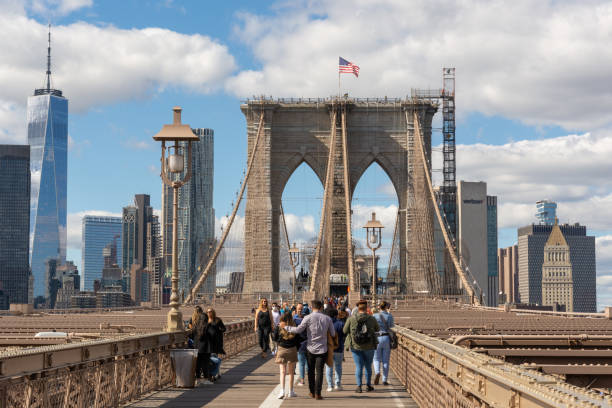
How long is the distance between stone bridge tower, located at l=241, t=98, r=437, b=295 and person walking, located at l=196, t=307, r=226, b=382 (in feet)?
239

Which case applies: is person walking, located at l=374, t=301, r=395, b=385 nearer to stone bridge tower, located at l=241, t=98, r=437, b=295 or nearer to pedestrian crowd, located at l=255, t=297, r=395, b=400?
pedestrian crowd, located at l=255, t=297, r=395, b=400

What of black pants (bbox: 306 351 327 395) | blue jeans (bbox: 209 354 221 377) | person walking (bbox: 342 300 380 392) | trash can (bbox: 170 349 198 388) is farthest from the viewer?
blue jeans (bbox: 209 354 221 377)

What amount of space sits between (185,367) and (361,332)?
3.32 meters

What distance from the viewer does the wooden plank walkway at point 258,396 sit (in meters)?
14.2

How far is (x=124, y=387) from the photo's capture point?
13773mm

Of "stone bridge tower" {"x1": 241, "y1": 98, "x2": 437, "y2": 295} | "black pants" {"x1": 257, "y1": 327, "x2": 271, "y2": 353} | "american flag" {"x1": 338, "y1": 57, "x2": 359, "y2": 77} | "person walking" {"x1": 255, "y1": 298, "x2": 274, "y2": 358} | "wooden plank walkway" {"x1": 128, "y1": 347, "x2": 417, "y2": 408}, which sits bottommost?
"wooden plank walkway" {"x1": 128, "y1": 347, "x2": 417, "y2": 408}

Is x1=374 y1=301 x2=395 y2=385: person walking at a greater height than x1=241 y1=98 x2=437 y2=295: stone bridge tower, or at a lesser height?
lesser

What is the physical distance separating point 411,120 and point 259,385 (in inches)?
3047

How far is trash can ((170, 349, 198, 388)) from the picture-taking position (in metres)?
16.5

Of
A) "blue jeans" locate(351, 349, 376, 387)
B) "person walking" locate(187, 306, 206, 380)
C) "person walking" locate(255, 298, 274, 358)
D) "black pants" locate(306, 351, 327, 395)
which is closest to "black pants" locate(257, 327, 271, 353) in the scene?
"person walking" locate(255, 298, 274, 358)

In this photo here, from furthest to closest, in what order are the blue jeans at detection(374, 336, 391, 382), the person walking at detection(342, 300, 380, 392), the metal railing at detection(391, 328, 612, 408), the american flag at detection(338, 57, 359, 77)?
the american flag at detection(338, 57, 359, 77), the blue jeans at detection(374, 336, 391, 382), the person walking at detection(342, 300, 380, 392), the metal railing at detection(391, 328, 612, 408)

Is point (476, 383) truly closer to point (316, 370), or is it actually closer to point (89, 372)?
point (89, 372)

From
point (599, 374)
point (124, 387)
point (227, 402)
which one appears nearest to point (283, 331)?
point (227, 402)

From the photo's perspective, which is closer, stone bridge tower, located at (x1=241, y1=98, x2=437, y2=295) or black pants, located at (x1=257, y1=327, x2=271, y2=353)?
black pants, located at (x1=257, y1=327, x2=271, y2=353)
